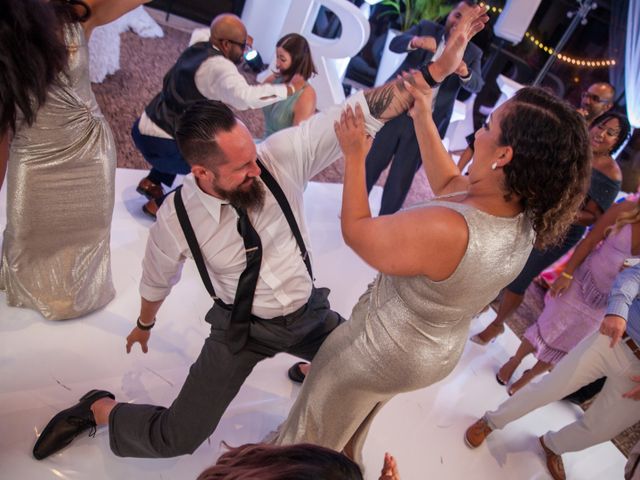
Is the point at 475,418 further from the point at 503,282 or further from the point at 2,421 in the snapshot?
the point at 2,421

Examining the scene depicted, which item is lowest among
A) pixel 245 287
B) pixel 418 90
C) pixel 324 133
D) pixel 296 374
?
pixel 296 374

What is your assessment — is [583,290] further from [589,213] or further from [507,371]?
[507,371]

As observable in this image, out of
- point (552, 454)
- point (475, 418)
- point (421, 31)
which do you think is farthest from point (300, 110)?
point (552, 454)

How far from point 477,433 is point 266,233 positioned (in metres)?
1.67

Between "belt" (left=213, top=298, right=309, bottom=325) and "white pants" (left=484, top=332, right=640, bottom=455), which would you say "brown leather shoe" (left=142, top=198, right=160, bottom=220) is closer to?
"belt" (left=213, top=298, right=309, bottom=325)

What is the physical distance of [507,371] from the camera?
9.63ft

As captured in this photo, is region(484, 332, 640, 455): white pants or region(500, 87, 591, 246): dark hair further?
region(484, 332, 640, 455): white pants

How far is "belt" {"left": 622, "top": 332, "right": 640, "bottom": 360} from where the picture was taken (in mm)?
2115

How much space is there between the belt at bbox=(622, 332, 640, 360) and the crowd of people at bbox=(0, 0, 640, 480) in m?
0.03

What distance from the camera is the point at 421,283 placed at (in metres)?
1.33

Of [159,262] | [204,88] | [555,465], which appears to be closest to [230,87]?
[204,88]

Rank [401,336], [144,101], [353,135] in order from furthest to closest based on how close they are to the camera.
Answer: [144,101] < [401,336] < [353,135]

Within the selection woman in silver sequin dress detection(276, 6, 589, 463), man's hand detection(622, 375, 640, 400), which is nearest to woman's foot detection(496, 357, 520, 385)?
man's hand detection(622, 375, 640, 400)

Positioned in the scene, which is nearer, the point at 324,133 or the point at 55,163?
the point at 324,133
